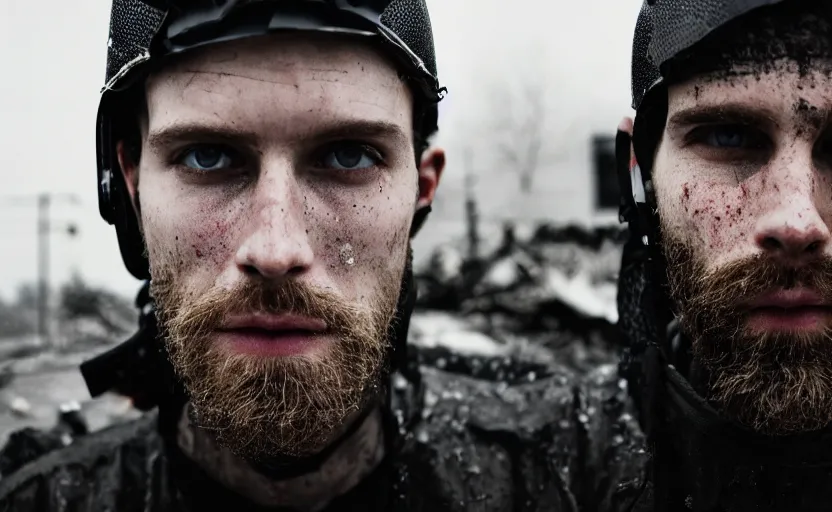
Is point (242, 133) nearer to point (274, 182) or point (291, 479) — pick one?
point (274, 182)

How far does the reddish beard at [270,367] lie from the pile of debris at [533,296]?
2.87 m

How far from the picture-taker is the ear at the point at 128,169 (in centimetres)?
244

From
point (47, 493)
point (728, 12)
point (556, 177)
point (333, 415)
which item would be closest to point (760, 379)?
point (728, 12)

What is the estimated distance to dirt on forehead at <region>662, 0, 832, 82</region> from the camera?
1.98 meters

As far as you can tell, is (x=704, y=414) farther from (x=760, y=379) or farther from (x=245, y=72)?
(x=245, y=72)

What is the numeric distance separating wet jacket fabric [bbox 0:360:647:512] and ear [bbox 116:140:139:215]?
0.90 meters

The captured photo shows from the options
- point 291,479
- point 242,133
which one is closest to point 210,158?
point 242,133

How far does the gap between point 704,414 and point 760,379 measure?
255 mm

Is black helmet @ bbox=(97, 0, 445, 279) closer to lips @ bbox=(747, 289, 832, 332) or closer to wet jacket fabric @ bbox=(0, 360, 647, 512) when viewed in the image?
wet jacket fabric @ bbox=(0, 360, 647, 512)

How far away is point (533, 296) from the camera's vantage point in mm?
5801

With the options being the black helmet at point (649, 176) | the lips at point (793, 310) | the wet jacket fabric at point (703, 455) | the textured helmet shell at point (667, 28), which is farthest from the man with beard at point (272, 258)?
the lips at point (793, 310)

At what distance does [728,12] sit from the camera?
2023 mm

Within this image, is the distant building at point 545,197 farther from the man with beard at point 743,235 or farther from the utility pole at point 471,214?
the man with beard at point 743,235

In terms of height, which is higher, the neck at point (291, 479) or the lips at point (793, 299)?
the lips at point (793, 299)
